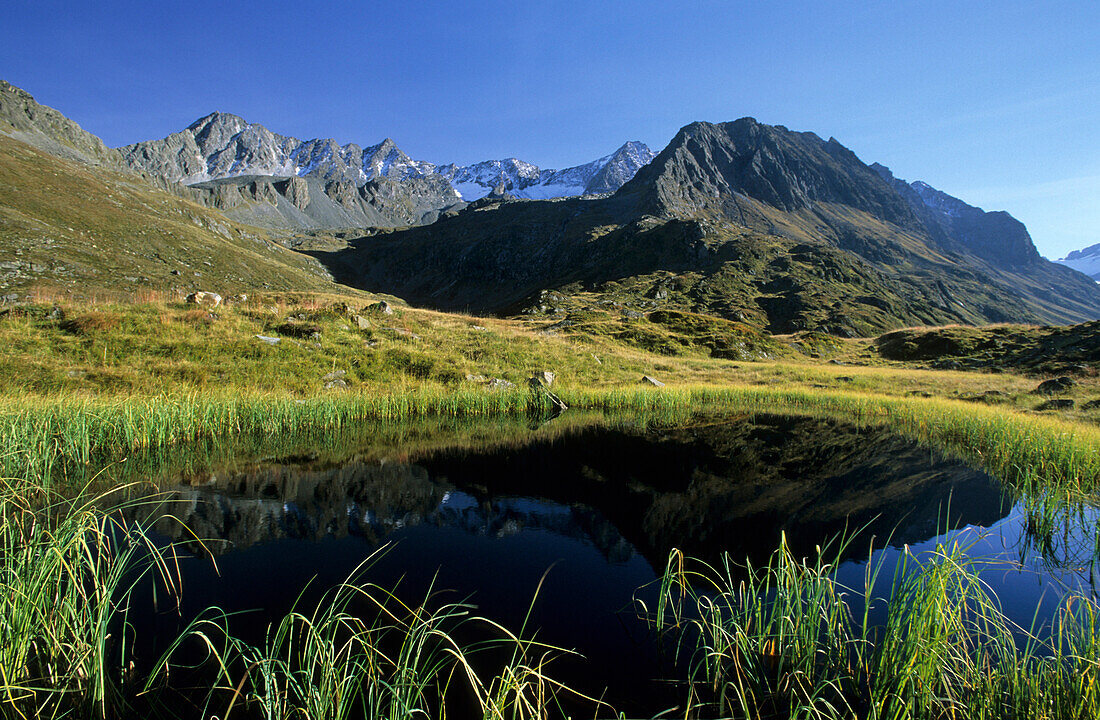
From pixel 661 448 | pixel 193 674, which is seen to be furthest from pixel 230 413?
pixel 661 448

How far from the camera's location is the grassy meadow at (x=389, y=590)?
13.9ft

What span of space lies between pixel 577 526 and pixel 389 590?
14.2 ft

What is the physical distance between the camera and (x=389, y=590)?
7.13m

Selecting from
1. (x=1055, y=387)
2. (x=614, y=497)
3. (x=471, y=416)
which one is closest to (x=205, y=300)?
(x=471, y=416)

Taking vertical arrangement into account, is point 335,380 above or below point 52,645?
above

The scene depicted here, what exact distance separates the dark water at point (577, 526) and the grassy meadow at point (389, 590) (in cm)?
55

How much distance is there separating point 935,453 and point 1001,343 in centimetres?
5612

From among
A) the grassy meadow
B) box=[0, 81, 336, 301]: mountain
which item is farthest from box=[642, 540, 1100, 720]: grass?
box=[0, 81, 336, 301]: mountain

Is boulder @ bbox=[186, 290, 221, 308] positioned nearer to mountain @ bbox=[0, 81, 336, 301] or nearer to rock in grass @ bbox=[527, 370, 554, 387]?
rock in grass @ bbox=[527, 370, 554, 387]

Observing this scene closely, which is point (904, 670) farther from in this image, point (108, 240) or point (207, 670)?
point (108, 240)

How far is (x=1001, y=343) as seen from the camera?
56.4 metres

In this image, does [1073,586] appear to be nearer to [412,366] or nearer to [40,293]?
[412,366]

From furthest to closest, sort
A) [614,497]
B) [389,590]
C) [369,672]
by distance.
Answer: [614,497]
[389,590]
[369,672]

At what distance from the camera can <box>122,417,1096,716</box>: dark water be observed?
6.65m
